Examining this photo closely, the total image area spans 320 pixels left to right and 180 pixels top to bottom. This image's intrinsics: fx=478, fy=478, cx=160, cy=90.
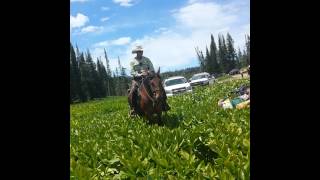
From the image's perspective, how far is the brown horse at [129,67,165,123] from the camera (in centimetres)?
970

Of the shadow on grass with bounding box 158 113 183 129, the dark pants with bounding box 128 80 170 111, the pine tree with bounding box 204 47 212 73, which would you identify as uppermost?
the pine tree with bounding box 204 47 212 73

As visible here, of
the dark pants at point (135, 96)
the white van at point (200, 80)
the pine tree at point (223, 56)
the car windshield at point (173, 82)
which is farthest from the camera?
the pine tree at point (223, 56)

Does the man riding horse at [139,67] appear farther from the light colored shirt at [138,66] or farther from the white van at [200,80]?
the white van at [200,80]

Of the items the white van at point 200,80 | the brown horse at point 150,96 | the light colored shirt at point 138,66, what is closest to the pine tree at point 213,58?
the white van at point 200,80

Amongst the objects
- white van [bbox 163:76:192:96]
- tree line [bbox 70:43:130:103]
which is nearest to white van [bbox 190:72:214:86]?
white van [bbox 163:76:192:96]

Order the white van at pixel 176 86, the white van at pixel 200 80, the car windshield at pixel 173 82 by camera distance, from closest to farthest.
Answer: the white van at pixel 176 86 < the car windshield at pixel 173 82 < the white van at pixel 200 80

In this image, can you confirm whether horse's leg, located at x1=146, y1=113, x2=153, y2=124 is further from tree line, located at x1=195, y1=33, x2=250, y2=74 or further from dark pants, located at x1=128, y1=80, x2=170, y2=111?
tree line, located at x1=195, y1=33, x2=250, y2=74

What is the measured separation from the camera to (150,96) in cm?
998

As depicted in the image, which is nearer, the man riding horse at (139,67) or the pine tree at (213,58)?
the man riding horse at (139,67)

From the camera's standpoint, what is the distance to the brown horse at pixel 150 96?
382 inches

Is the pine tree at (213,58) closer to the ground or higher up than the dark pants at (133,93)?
higher up

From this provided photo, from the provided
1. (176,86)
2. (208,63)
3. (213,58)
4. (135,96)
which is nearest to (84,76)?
(208,63)
